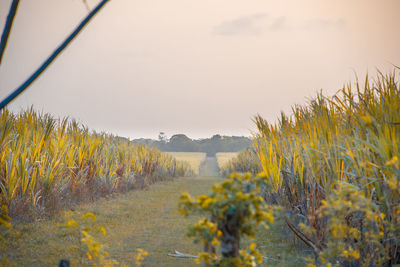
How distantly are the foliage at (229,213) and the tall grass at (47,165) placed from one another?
446cm

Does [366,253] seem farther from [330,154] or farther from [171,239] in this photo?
[171,239]

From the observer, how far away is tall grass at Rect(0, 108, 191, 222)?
5699mm

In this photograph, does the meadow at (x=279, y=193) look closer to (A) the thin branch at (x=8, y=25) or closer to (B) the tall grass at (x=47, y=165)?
(B) the tall grass at (x=47, y=165)

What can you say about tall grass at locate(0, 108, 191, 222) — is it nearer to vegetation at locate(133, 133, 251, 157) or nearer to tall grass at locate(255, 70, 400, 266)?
tall grass at locate(255, 70, 400, 266)

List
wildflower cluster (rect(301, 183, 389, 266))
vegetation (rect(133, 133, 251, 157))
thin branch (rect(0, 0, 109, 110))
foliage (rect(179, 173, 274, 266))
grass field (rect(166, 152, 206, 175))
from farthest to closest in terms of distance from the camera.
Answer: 1. vegetation (rect(133, 133, 251, 157))
2. grass field (rect(166, 152, 206, 175))
3. wildflower cluster (rect(301, 183, 389, 266))
4. foliage (rect(179, 173, 274, 266))
5. thin branch (rect(0, 0, 109, 110))

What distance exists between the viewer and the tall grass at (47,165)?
570 cm

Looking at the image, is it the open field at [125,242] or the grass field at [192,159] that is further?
the grass field at [192,159]

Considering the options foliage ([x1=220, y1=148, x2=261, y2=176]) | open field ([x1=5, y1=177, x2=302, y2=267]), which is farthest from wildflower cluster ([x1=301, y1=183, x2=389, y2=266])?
foliage ([x1=220, y1=148, x2=261, y2=176])

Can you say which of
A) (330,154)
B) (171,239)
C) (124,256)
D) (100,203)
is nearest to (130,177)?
(100,203)

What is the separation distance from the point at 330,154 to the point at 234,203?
2.13 metres

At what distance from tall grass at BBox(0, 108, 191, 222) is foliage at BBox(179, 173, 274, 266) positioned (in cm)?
446

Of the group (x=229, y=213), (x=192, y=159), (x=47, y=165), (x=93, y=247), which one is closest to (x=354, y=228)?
(x=229, y=213)

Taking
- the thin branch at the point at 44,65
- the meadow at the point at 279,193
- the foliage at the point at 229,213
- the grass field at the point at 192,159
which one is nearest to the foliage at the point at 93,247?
the meadow at the point at 279,193

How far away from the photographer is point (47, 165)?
6.74 meters
